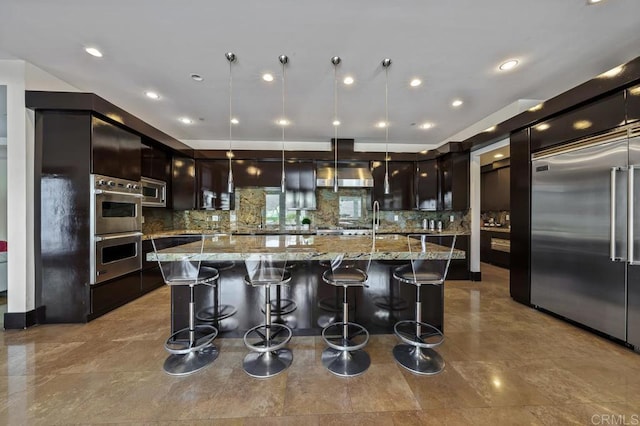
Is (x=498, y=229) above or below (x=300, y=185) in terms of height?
below

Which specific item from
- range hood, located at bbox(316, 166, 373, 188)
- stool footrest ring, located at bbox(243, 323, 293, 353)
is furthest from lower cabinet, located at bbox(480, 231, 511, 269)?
stool footrest ring, located at bbox(243, 323, 293, 353)

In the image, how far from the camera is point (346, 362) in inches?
78.2

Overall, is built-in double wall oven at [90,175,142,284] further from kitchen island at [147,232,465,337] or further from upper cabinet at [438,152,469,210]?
upper cabinet at [438,152,469,210]

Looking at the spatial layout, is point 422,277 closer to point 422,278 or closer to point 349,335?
point 422,278

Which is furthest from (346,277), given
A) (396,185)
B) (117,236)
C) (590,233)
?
(396,185)

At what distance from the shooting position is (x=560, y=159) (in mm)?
2820

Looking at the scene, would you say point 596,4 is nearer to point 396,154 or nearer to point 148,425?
point 396,154

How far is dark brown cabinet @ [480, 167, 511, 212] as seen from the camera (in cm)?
581

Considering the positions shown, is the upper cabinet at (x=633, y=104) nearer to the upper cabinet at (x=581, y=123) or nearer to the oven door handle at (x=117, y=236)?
the upper cabinet at (x=581, y=123)

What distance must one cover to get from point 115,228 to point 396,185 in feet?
15.8

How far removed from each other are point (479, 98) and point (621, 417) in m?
3.47

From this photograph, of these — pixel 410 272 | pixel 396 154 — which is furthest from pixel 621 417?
pixel 396 154

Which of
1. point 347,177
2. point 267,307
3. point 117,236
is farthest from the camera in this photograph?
point 347,177

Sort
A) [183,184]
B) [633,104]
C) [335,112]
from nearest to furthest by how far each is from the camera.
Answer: [633,104] → [335,112] → [183,184]
